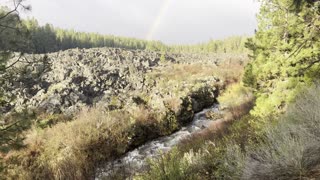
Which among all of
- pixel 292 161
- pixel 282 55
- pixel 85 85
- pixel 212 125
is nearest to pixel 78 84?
pixel 85 85

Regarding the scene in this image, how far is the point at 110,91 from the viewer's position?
814 inches

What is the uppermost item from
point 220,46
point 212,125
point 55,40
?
point 55,40

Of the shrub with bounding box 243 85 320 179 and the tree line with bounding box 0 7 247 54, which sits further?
the tree line with bounding box 0 7 247 54

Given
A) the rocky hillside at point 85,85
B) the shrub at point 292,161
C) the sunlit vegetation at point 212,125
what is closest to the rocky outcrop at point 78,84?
the rocky hillside at point 85,85

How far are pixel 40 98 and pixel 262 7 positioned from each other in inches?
526

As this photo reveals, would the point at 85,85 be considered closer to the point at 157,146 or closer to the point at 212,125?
the point at 157,146

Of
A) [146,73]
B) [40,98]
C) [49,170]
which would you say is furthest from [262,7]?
[146,73]

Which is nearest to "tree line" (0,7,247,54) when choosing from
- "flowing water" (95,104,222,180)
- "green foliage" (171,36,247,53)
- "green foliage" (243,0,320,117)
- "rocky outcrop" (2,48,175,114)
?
"green foliage" (171,36,247,53)

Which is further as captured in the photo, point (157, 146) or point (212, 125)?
point (212, 125)

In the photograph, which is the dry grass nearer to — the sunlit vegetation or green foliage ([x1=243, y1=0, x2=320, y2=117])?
the sunlit vegetation

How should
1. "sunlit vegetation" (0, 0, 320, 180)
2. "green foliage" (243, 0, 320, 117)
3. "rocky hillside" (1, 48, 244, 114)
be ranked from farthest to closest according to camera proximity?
"rocky hillside" (1, 48, 244, 114) < "green foliage" (243, 0, 320, 117) < "sunlit vegetation" (0, 0, 320, 180)

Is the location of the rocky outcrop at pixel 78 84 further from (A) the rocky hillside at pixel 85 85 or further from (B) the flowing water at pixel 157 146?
(B) the flowing water at pixel 157 146

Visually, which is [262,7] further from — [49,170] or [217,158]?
[49,170]

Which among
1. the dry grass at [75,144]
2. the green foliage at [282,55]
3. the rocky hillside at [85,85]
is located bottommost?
the dry grass at [75,144]
